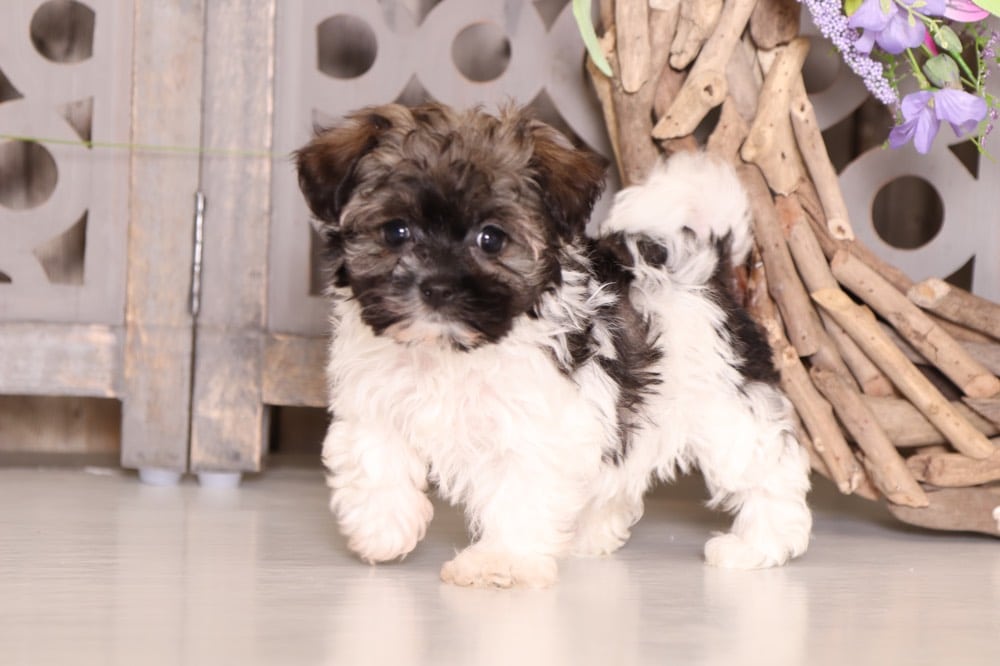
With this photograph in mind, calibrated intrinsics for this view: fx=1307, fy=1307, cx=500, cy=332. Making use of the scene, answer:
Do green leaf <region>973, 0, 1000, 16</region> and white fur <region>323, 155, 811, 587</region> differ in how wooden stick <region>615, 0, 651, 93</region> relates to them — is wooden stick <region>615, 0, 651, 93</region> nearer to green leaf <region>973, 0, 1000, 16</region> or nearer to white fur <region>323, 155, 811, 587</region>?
white fur <region>323, 155, 811, 587</region>

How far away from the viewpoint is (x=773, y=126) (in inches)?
125

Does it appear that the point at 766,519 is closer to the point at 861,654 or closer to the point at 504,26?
the point at 861,654

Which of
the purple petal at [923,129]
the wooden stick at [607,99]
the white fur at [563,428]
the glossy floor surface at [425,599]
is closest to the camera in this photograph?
the glossy floor surface at [425,599]

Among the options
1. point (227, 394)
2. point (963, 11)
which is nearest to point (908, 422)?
point (963, 11)

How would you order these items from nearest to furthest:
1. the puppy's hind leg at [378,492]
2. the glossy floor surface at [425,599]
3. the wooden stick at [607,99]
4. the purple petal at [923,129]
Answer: the glossy floor surface at [425,599]
the puppy's hind leg at [378,492]
the purple petal at [923,129]
the wooden stick at [607,99]

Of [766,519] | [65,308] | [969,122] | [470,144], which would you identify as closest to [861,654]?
[766,519]

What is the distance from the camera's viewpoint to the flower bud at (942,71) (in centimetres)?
298

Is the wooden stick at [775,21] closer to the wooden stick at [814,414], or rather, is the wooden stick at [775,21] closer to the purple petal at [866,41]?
the purple petal at [866,41]

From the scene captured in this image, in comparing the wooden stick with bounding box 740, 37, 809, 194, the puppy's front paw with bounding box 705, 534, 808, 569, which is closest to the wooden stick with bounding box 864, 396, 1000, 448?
the puppy's front paw with bounding box 705, 534, 808, 569

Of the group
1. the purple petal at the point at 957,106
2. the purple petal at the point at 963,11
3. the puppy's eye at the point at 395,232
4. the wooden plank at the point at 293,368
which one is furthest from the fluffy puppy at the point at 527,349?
the wooden plank at the point at 293,368

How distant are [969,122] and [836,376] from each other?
0.67m

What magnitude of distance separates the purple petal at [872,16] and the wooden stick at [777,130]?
1.09 ft

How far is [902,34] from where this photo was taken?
9.48 ft

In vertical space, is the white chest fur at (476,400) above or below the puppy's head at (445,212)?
below
